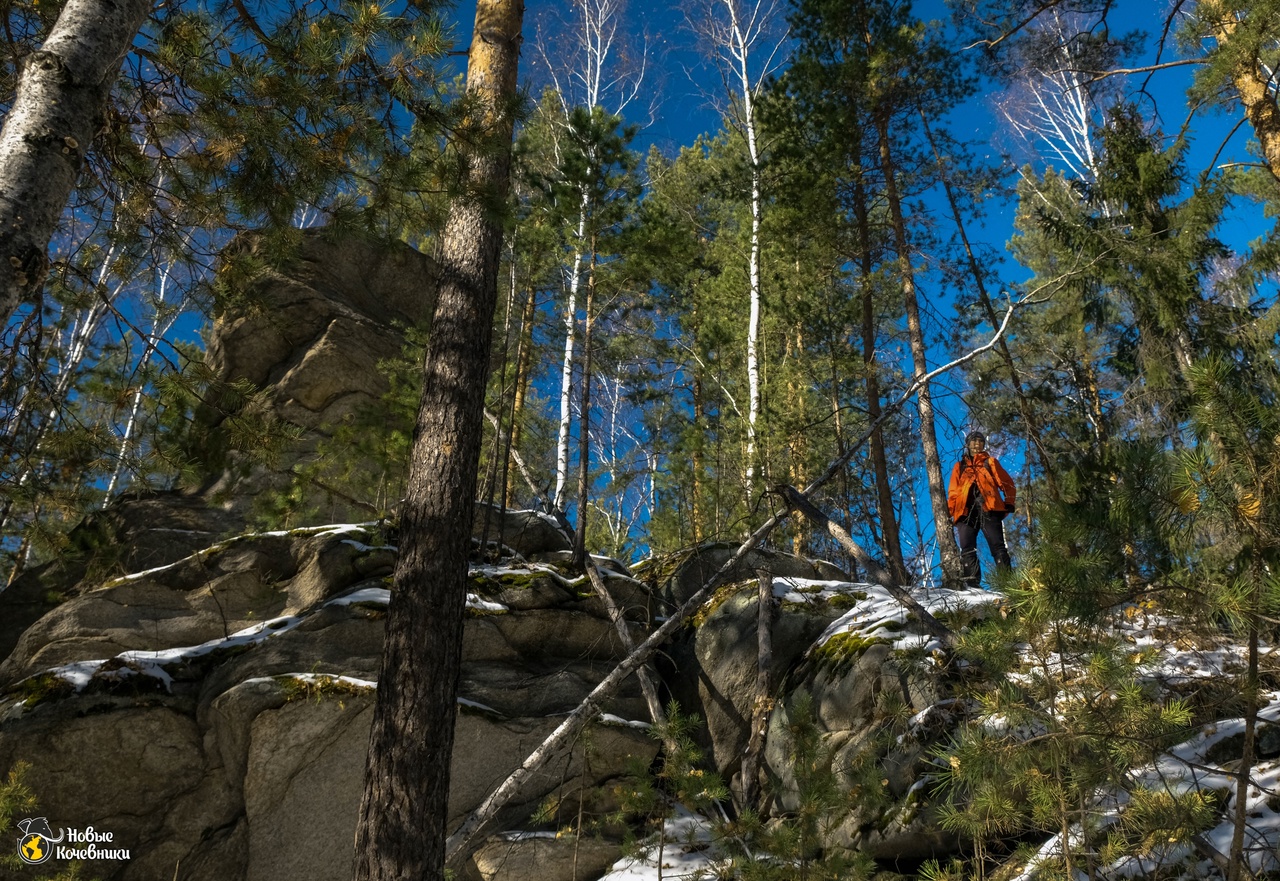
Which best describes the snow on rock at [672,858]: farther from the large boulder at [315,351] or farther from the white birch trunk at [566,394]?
the white birch trunk at [566,394]

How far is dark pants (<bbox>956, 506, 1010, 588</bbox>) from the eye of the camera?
318 inches

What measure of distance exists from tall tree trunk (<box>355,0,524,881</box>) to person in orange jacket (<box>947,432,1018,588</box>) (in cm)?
546

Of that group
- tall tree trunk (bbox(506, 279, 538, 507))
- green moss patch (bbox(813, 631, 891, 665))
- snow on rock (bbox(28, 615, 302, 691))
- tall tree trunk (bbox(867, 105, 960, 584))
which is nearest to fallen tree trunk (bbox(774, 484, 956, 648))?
green moss patch (bbox(813, 631, 891, 665))

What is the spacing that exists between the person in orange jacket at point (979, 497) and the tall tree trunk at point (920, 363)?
185 millimetres

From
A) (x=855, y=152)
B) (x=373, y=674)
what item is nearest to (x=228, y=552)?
(x=373, y=674)

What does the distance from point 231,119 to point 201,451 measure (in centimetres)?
209

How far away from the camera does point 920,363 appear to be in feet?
33.3

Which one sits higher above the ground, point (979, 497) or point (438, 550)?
point (979, 497)

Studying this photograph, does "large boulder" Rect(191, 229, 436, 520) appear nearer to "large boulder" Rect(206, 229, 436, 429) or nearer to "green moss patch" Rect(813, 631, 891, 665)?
"large boulder" Rect(206, 229, 436, 429)

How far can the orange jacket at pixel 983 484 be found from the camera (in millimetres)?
8055

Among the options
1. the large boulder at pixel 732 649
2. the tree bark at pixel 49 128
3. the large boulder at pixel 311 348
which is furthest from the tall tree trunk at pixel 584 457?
the tree bark at pixel 49 128

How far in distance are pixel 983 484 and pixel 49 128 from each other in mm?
7873

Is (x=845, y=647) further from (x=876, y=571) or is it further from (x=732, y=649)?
(x=732, y=649)

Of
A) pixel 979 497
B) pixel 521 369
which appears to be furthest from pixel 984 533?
pixel 521 369
